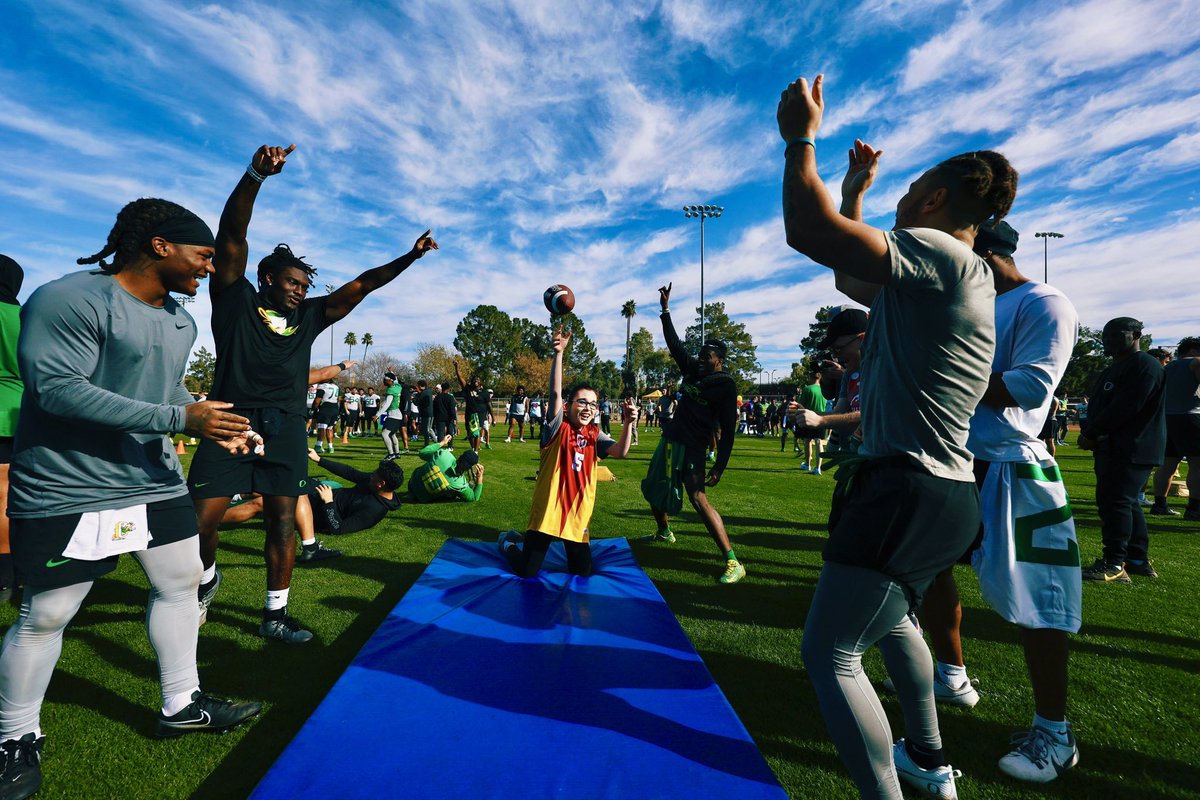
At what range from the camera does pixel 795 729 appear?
2592mm

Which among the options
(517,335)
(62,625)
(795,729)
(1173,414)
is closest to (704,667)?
(795,729)

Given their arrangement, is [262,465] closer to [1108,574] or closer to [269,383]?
[269,383]

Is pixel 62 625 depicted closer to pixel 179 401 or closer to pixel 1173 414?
pixel 179 401

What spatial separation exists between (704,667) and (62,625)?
9.14 ft

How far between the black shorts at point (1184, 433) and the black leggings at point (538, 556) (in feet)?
25.3

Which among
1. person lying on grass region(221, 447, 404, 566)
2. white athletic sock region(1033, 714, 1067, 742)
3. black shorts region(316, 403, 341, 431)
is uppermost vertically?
black shorts region(316, 403, 341, 431)

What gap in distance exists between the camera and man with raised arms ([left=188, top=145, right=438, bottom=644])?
11.1ft

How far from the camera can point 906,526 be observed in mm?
1665

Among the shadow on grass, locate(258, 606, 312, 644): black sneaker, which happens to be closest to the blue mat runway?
the shadow on grass

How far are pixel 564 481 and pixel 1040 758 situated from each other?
3.18 meters

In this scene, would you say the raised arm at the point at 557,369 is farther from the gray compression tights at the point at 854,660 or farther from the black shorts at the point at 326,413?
the black shorts at the point at 326,413

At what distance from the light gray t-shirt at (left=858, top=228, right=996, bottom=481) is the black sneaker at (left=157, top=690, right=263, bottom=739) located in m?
2.90

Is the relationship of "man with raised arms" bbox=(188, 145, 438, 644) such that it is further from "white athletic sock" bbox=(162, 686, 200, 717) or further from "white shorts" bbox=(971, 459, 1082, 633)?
"white shorts" bbox=(971, 459, 1082, 633)

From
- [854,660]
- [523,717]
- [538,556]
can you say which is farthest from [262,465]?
[854,660]
